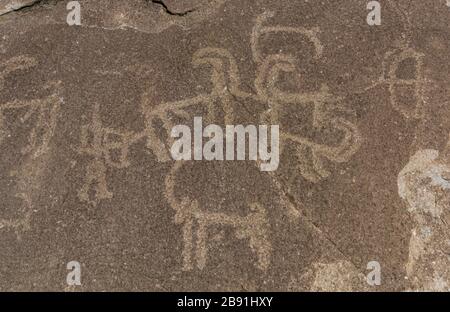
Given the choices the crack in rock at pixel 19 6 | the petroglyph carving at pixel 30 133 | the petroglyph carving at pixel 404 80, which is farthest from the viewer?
the crack in rock at pixel 19 6

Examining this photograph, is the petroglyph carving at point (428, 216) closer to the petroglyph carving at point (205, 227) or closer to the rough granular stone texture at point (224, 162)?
the rough granular stone texture at point (224, 162)

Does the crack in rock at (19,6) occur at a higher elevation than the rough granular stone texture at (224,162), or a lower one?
higher

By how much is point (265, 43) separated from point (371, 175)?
3.29 ft

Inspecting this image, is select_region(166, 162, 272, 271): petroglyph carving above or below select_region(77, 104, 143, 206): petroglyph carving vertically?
below

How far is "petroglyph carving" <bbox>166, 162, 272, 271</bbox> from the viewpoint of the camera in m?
2.40

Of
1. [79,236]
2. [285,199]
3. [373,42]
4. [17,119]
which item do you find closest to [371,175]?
[285,199]

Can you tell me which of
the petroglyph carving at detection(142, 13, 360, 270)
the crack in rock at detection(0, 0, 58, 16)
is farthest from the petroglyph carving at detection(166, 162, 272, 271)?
the crack in rock at detection(0, 0, 58, 16)

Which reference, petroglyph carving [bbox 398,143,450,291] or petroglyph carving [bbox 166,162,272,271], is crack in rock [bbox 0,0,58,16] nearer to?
petroglyph carving [bbox 166,162,272,271]

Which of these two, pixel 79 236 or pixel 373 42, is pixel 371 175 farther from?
pixel 79 236

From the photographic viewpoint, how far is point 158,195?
99.1 inches

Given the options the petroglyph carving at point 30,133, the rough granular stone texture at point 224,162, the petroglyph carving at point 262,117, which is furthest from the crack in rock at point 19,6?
the petroglyph carving at point 262,117

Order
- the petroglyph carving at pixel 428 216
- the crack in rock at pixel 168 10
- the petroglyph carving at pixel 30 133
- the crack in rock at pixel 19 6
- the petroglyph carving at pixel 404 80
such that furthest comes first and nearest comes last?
the crack in rock at pixel 19 6 → the crack in rock at pixel 168 10 → the petroglyph carving at pixel 404 80 → the petroglyph carving at pixel 30 133 → the petroglyph carving at pixel 428 216

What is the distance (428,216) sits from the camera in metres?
2.46

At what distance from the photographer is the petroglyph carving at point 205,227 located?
2400 millimetres
